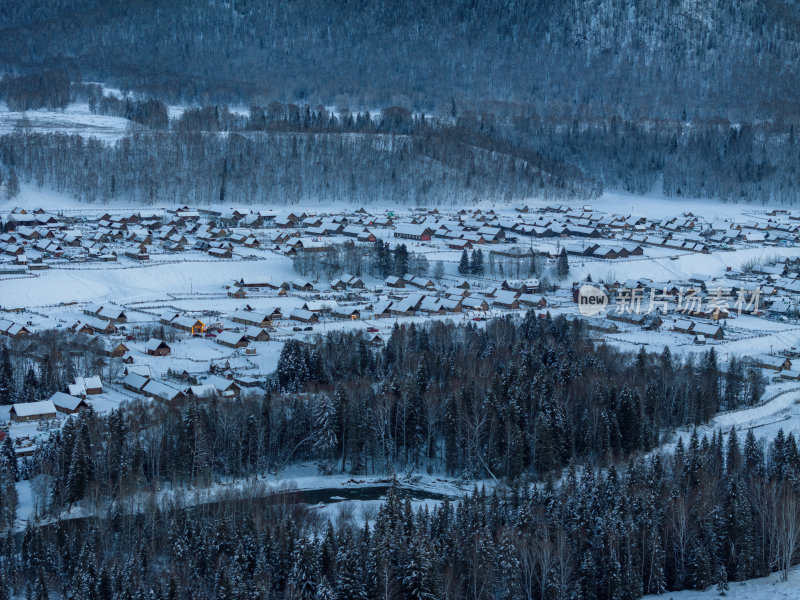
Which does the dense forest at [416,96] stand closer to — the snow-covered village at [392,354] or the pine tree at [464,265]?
the snow-covered village at [392,354]

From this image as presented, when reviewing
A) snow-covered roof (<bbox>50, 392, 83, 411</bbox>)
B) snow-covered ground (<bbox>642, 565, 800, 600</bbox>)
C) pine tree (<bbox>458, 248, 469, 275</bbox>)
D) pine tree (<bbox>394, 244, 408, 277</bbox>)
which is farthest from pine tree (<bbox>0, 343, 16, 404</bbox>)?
pine tree (<bbox>458, 248, 469, 275</bbox>)

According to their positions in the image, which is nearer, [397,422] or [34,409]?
[397,422]

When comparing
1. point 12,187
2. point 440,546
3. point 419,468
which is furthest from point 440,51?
point 440,546

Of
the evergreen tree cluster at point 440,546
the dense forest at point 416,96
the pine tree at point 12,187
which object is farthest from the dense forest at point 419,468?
the dense forest at point 416,96

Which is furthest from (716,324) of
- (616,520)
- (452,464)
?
(616,520)

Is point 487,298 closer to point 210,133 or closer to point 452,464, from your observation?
point 452,464

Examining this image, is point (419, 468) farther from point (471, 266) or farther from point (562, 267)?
point (471, 266)

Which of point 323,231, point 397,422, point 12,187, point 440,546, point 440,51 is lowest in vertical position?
point 323,231

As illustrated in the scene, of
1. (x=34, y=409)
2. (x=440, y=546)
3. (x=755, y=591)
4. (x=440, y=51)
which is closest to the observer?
(x=755, y=591)

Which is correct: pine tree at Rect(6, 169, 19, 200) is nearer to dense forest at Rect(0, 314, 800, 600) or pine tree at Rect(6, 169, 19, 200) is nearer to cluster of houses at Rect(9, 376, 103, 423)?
dense forest at Rect(0, 314, 800, 600)
